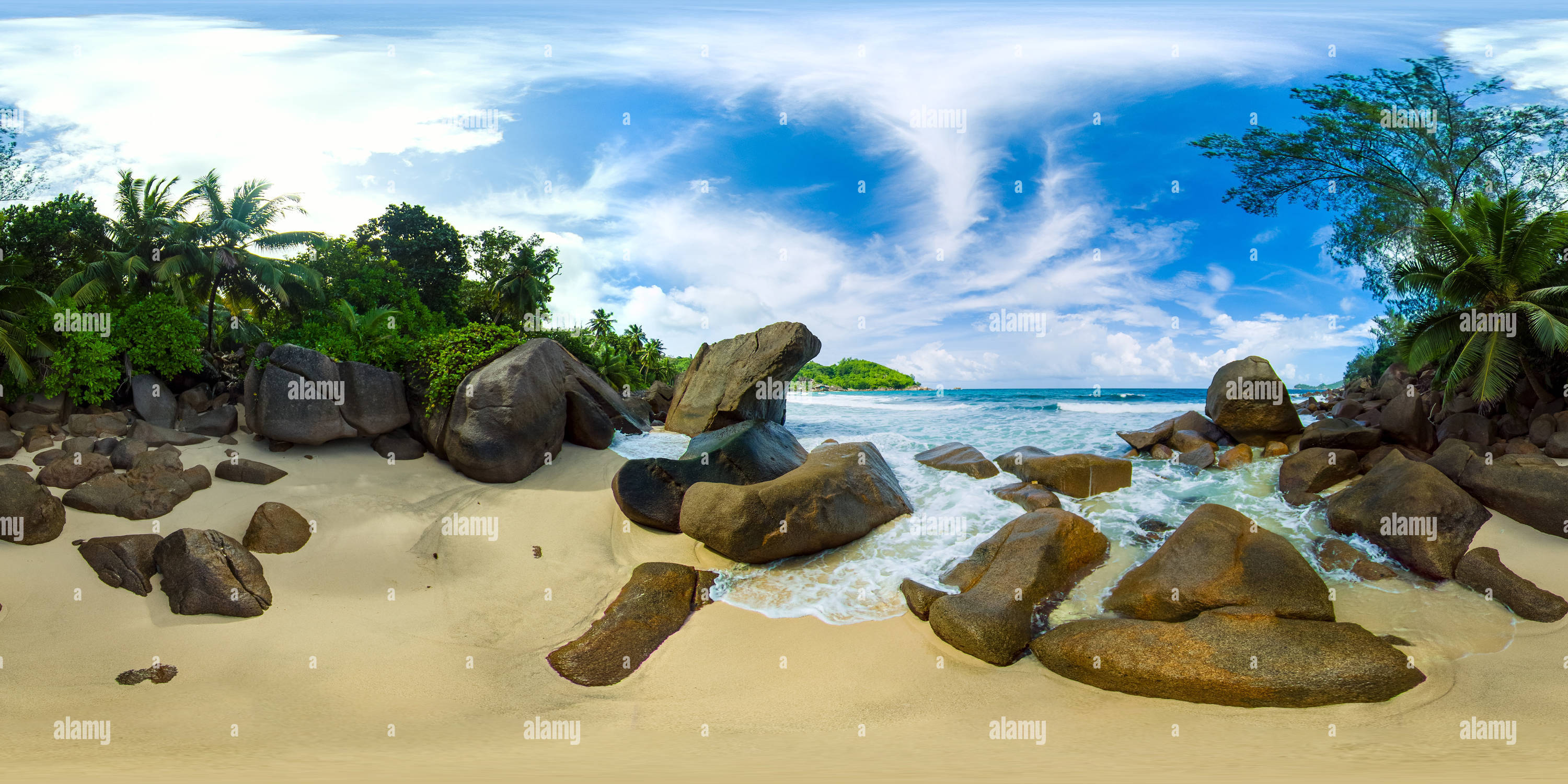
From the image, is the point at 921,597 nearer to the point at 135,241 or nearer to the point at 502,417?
the point at 502,417

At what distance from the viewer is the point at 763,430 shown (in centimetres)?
1153

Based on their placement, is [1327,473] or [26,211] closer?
[1327,473]

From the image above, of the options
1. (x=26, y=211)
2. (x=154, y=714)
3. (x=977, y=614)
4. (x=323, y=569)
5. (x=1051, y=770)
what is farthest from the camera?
(x=26, y=211)

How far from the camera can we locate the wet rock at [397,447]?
11727 mm

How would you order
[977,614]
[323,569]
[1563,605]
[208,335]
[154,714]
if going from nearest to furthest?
[154,714], [977,614], [1563,605], [323,569], [208,335]

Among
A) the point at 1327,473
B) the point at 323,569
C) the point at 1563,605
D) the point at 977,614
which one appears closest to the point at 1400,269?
the point at 1327,473

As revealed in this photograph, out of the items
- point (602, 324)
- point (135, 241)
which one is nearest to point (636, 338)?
point (602, 324)

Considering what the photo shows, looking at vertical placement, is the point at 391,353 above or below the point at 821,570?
above

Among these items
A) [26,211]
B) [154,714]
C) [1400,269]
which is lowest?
[154,714]

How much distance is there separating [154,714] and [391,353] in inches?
309

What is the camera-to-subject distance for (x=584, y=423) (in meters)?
12.9

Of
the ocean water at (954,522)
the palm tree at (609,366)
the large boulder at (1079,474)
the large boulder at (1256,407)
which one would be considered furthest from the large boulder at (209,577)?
the palm tree at (609,366)

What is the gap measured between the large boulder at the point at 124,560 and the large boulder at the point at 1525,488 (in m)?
18.0

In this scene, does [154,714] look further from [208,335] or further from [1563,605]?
[208,335]
